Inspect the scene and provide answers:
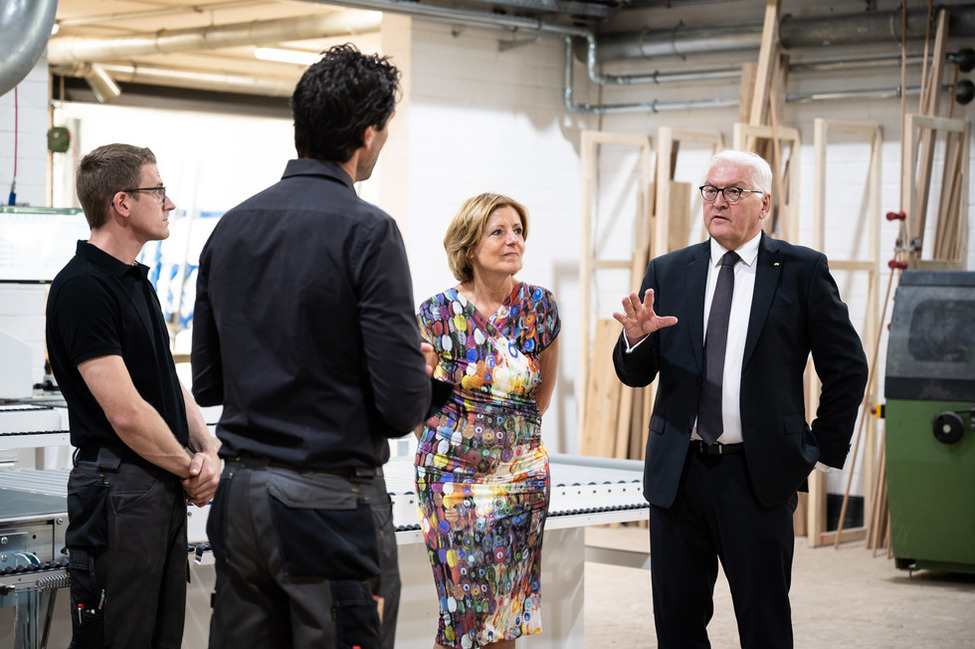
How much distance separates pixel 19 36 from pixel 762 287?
2.84m

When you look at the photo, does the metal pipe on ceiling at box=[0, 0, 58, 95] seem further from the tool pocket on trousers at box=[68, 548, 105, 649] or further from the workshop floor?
the workshop floor

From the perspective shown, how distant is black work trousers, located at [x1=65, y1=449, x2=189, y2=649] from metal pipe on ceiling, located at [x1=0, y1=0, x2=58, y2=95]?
224 centimetres

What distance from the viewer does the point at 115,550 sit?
2.52 m

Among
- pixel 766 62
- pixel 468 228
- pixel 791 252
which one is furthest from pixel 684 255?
pixel 766 62

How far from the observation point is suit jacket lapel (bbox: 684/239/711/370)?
2.98m

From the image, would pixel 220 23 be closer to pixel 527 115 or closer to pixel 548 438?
pixel 527 115

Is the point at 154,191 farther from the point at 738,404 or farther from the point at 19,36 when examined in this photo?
the point at 19,36

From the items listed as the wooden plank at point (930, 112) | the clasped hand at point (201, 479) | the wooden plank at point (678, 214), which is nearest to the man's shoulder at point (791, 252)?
the clasped hand at point (201, 479)

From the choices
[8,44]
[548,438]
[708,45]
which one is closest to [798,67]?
[708,45]

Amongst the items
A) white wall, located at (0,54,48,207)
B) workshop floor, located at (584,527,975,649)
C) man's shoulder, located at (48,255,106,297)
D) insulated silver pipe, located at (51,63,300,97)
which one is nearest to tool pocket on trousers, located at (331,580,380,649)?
man's shoulder, located at (48,255,106,297)

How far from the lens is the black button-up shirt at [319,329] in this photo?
1.98m

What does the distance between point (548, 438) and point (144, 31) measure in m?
4.92

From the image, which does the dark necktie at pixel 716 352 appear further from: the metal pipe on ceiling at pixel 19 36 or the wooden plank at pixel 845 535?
the wooden plank at pixel 845 535

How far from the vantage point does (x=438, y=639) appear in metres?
3.28
